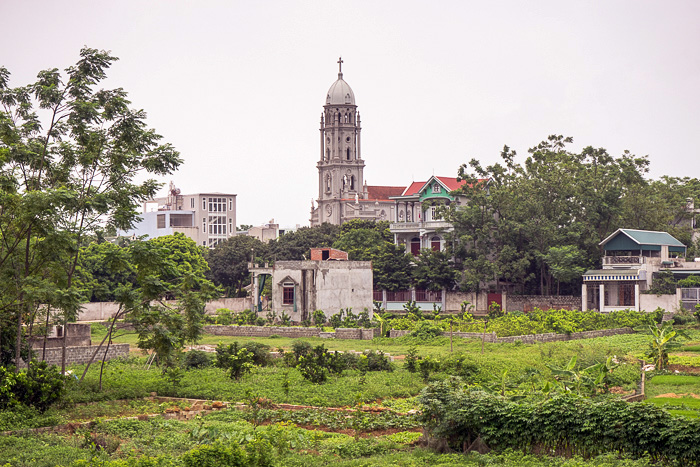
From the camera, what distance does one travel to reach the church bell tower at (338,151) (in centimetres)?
10919

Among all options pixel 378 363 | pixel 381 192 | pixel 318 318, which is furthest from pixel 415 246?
pixel 381 192

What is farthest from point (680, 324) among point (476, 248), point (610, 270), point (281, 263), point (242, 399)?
point (242, 399)

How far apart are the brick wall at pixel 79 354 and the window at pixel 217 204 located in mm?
72714

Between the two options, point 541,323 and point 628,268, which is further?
point 628,268

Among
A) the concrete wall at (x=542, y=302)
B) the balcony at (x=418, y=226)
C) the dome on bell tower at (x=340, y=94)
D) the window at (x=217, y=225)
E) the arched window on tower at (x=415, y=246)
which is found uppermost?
the dome on bell tower at (x=340, y=94)

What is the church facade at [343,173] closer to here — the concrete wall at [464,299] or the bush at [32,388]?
the concrete wall at [464,299]

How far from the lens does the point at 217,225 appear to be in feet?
348

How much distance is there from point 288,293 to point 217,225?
185 feet

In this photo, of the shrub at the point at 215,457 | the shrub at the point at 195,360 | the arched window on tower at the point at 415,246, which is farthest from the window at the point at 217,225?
the shrub at the point at 215,457

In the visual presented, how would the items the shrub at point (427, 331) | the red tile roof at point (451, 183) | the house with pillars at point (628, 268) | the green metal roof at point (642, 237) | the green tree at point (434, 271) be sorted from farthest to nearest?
the red tile roof at point (451, 183) < the green tree at point (434, 271) < the green metal roof at point (642, 237) < the house with pillars at point (628, 268) < the shrub at point (427, 331)

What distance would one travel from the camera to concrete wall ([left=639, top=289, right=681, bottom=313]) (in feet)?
164

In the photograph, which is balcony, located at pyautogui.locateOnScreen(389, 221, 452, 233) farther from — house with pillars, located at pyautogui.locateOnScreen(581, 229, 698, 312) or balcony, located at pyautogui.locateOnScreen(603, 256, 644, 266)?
balcony, located at pyautogui.locateOnScreen(603, 256, 644, 266)

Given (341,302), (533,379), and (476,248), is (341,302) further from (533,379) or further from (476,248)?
(533,379)

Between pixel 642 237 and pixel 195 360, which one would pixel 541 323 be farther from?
pixel 195 360
